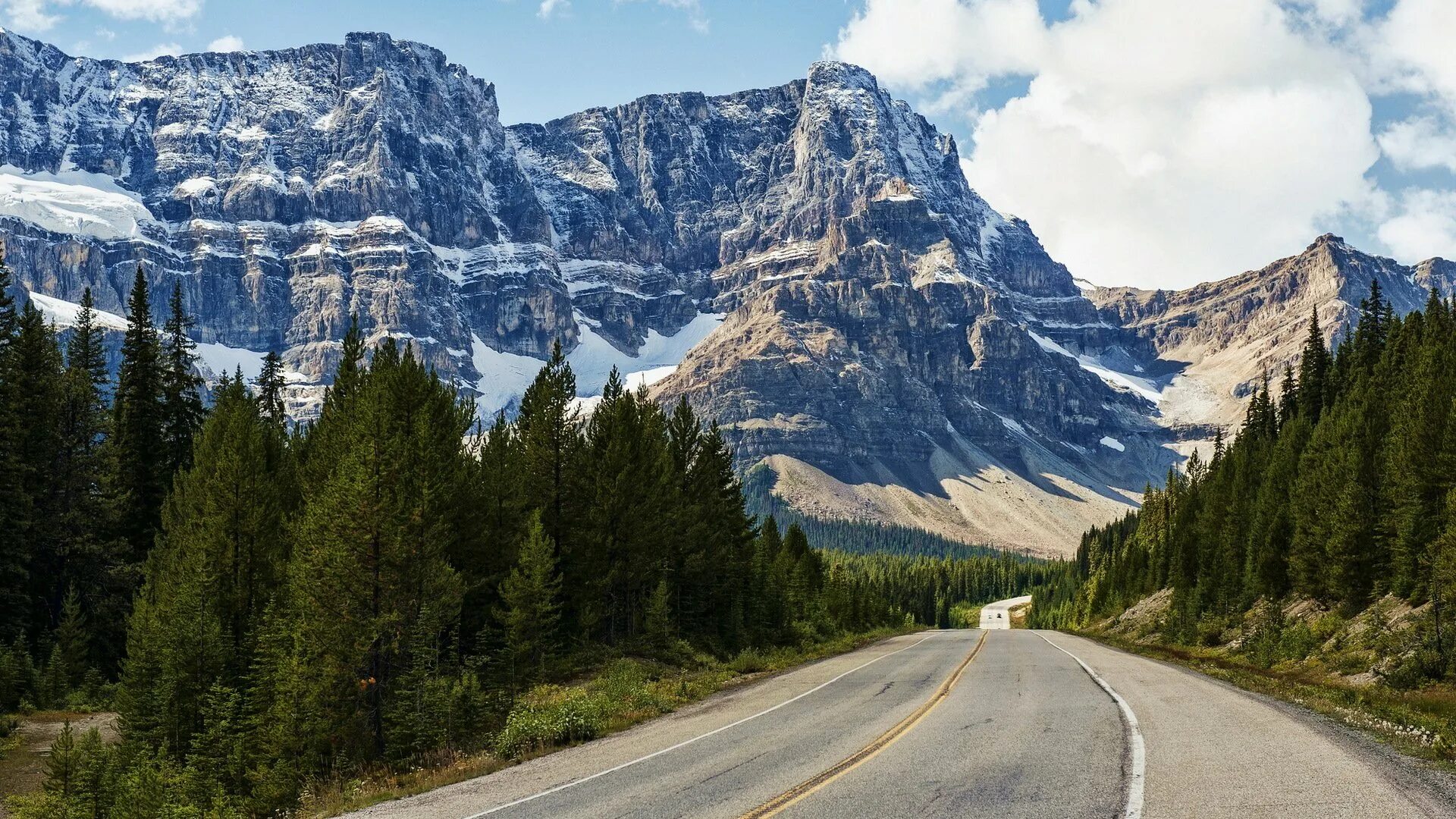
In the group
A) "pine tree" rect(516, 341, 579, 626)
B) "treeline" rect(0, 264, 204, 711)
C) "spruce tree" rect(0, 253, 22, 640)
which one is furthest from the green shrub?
"spruce tree" rect(0, 253, 22, 640)

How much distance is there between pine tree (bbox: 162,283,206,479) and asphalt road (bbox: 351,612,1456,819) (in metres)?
40.5

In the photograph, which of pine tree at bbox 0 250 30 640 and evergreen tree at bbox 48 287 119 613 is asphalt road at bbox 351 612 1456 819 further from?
evergreen tree at bbox 48 287 119 613

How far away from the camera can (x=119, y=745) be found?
88.5ft

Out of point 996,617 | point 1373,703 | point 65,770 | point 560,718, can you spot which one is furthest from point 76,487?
point 996,617

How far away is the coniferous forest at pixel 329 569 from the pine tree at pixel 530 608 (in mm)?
109

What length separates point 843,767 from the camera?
14766mm

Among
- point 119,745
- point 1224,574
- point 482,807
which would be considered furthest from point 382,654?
point 1224,574

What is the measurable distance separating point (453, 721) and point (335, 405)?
19300 mm

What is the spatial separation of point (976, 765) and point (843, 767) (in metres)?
1.97

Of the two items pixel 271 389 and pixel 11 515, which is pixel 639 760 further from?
pixel 271 389

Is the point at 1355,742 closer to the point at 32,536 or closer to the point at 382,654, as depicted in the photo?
the point at 382,654

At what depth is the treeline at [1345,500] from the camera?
35.9 meters

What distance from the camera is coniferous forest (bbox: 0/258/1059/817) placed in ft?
82.8

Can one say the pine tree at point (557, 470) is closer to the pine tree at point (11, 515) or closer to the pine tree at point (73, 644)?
the pine tree at point (73, 644)
